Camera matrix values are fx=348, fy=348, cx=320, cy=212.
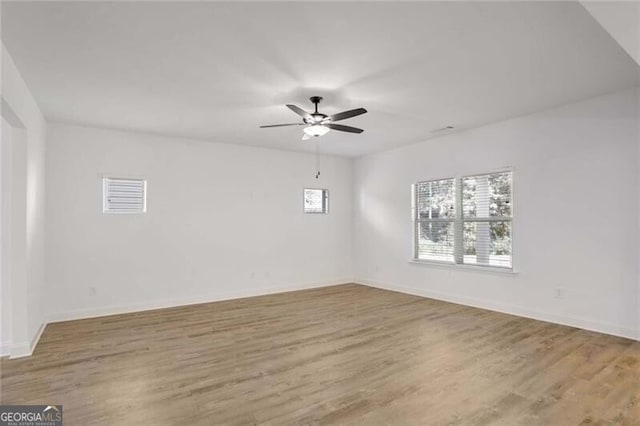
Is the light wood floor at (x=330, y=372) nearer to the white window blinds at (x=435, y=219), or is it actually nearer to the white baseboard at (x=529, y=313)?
the white baseboard at (x=529, y=313)

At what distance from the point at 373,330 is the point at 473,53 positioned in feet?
10.4

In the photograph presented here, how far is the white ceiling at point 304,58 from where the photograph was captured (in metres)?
2.44

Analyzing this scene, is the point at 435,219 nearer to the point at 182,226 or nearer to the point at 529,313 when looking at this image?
the point at 529,313

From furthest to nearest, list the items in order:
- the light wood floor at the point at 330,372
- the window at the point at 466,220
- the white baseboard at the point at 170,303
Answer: the window at the point at 466,220, the white baseboard at the point at 170,303, the light wood floor at the point at 330,372

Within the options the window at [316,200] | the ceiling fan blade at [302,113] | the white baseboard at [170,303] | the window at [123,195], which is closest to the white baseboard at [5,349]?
the white baseboard at [170,303]

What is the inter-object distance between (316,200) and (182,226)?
112 inches

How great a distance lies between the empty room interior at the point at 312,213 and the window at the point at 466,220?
0.04 metres

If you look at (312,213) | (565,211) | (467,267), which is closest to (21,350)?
(312,213)

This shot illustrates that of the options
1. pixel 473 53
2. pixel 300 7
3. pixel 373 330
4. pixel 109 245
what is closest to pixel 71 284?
pixel 109 245

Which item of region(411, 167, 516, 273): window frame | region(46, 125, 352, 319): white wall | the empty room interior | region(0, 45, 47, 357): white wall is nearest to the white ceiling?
the empty room interior

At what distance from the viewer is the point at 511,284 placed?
5.04m

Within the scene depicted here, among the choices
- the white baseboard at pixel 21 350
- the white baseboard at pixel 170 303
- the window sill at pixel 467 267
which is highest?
the window sill at pixel 467 267

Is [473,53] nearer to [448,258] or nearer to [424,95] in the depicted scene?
[424,95]

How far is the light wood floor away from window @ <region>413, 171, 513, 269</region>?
1.08 metres
